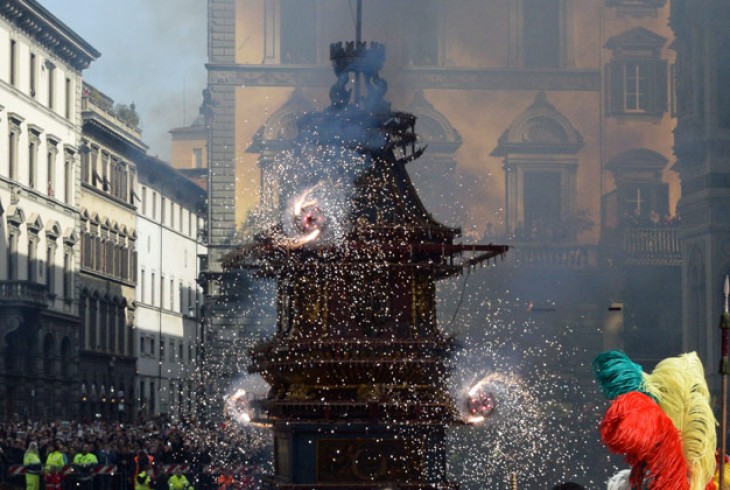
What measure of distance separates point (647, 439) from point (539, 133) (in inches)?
2000

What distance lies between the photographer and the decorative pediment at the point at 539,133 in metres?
58.9

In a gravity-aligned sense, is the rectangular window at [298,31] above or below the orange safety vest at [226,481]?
above

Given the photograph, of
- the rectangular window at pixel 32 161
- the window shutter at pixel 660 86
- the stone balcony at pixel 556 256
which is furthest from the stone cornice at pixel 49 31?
the window shutter at pixel 660 86

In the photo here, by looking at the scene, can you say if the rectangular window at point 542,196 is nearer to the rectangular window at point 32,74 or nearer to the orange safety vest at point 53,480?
the rectangular window at point 32,74

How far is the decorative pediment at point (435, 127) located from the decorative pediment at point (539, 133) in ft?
4.86

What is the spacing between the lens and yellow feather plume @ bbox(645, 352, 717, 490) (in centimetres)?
880

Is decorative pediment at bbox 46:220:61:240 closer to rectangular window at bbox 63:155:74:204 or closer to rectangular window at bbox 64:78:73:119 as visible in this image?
rectangular window at bbox 63:155:74:204

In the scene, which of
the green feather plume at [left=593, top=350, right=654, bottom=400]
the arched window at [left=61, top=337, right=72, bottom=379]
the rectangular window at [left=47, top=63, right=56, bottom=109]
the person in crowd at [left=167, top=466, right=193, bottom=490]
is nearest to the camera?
the green feather plume at [left=593, top=350, right=654, bottom=400]

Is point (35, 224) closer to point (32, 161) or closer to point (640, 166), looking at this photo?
point (32, 161)

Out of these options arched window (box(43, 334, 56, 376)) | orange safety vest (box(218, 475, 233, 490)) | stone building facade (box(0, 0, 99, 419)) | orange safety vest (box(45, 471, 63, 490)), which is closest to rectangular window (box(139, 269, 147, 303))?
stone building facade (box(0, 0, 99, 419))

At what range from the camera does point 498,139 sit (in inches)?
2335

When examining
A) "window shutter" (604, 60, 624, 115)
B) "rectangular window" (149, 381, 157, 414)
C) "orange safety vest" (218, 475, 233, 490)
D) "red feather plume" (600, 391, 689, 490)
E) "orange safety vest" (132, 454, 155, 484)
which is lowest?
"orange safety vest" (132, 454, 155, 484)

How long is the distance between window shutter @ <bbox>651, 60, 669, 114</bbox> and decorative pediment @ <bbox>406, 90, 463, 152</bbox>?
21.0ft

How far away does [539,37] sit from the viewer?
194 ft
